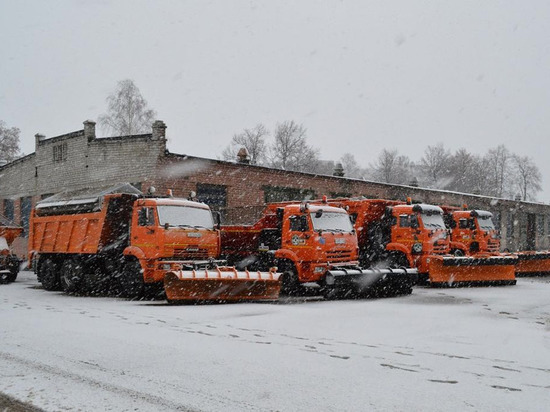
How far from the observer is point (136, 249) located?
15.0 metres

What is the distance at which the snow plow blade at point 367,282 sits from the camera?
14633mm

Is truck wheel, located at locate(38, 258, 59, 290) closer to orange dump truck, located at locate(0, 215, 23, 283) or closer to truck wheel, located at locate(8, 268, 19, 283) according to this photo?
orange dump truck, located at locate(0, 215, 23, 283)

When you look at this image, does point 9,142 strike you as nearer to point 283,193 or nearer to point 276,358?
point 283,193

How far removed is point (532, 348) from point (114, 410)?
18.8 feet

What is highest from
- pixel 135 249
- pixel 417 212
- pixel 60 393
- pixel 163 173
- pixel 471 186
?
pixel 471 186

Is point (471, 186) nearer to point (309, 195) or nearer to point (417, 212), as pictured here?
point (309, 195)

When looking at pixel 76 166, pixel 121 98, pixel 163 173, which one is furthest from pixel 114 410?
pixel 121 98

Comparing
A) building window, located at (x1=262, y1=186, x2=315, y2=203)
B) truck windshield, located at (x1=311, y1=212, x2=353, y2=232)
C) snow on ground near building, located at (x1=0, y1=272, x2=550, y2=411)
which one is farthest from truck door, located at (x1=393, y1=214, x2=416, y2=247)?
building window, located at (x1=262, y1=186, x2=315, y2=203)

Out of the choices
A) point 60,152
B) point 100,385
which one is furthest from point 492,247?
point 60,152

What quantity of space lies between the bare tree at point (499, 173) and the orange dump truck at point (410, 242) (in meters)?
67.0

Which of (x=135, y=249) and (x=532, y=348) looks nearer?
(x=532, y=348)

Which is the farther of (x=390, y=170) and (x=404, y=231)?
(x=390, y=170)

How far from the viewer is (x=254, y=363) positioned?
7.12m

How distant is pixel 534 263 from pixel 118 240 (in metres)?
16.4
